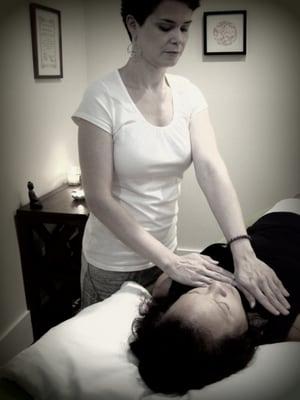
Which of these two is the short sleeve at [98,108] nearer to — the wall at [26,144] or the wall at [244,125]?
the wall at [26,144]

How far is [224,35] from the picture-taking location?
1.52 meters

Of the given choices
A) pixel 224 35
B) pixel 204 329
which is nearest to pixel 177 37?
pixel 204 329

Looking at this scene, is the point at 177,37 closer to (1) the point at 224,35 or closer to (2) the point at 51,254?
(1) the point at 224,35

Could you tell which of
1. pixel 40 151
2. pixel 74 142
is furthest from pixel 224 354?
pixel 74 142

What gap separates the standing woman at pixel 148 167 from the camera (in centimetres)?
78

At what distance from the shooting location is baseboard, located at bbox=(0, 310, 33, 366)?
4.65 feet

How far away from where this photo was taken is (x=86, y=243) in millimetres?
987

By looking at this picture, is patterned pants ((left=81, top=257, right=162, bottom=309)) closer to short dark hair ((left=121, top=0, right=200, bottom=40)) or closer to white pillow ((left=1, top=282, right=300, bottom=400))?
white pillow ((left=1, top=282, right=300, bottom=400))

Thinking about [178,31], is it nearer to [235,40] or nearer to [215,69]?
[235,40]

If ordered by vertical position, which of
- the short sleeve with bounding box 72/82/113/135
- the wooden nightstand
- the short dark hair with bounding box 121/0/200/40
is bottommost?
the wooden nightstand

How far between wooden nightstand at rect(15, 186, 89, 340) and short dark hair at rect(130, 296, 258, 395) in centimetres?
82

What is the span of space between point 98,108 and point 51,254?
0.89 m

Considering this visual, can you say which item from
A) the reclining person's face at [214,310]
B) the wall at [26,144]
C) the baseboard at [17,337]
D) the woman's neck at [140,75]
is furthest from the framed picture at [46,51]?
the baseboard at [17,337]

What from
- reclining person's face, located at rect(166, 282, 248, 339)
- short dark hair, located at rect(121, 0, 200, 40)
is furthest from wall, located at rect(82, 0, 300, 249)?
reclining person's face, located at rect(166, 282, 248, 339)
